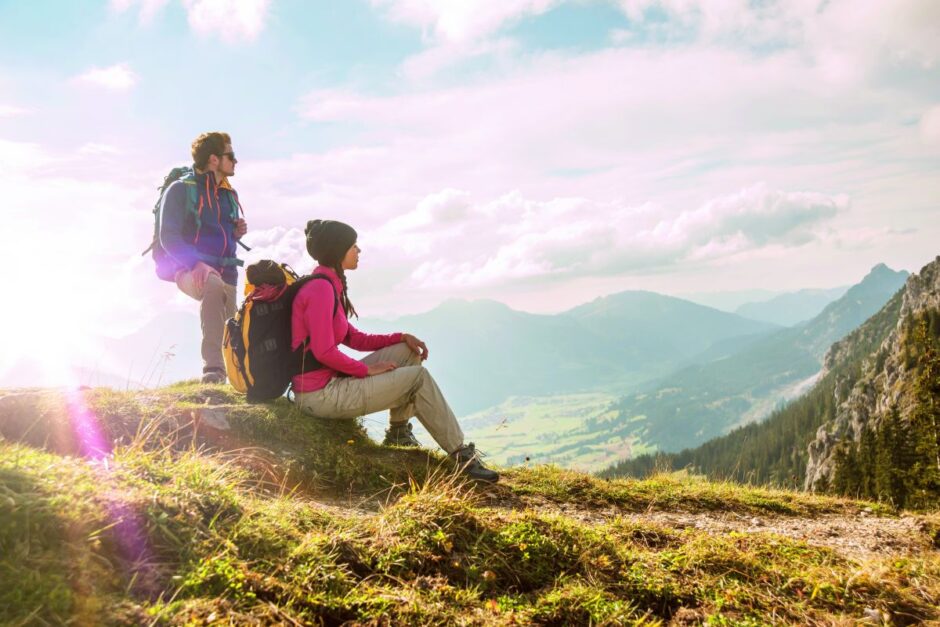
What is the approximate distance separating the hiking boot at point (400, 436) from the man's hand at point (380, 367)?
137 cm

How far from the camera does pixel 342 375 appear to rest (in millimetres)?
7859

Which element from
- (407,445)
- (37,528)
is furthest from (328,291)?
(37,528)

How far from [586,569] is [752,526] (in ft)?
14.6

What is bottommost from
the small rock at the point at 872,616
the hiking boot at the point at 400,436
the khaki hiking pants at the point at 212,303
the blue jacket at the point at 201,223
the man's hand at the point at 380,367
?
the small rock at the point at 872,616

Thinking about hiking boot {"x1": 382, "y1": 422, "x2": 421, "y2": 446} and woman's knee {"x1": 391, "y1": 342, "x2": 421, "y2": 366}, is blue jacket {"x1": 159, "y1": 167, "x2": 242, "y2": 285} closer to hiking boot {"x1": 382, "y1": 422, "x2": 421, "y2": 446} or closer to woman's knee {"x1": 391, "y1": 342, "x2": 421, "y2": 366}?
woman's knee {"x1": 391, "y1": 342, "x2": 421, "y2": 366}

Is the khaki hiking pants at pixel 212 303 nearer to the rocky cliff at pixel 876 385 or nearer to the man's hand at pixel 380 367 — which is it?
the man's hand at pixel 380 367

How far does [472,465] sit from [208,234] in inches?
245

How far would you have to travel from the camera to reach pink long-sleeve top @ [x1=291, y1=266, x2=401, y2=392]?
281 inches

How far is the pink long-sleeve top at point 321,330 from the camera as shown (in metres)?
7.14

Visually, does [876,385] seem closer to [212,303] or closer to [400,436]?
[400,436]

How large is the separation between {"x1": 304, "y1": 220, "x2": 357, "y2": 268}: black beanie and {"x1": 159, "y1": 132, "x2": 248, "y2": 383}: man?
3.07m

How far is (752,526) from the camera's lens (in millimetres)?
7547

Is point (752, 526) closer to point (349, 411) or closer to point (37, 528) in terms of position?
point (349, 411)

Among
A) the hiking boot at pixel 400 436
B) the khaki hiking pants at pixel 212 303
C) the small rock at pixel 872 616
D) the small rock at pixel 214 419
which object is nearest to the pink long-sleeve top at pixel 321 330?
the small rock at pixel 214 419
